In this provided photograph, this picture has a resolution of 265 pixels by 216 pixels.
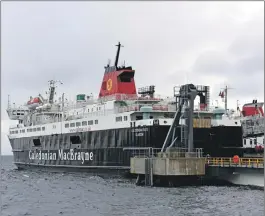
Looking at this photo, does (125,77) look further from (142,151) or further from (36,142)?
(36,142)

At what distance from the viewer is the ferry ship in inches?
1806

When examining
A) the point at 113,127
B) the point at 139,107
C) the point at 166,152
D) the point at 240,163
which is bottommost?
the point at 240,163

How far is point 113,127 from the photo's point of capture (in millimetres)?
49531

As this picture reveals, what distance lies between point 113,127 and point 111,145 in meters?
1.83

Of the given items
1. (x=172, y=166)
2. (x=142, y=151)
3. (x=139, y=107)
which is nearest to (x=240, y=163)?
(x=172, y=166)

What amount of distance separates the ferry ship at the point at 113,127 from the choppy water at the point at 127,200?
6.48m

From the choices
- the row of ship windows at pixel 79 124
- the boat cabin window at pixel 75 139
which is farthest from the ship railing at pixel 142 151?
the boat cabin window at pixel 75 139

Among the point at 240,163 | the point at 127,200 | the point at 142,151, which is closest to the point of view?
the point at 127,200

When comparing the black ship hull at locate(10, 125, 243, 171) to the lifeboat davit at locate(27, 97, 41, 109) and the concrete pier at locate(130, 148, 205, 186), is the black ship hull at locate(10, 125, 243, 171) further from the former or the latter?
the lifeboat davit at locate(27, 97, 41, 109)

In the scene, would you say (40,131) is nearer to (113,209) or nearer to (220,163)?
(220,163)

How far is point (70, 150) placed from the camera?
5634 centimetres

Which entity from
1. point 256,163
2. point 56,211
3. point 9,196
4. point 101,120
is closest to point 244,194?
point 256,163

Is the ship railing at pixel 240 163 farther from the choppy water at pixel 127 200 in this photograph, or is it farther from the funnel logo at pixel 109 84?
the funnel logo at pixel 109 84

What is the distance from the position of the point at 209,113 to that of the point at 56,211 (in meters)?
26.0
